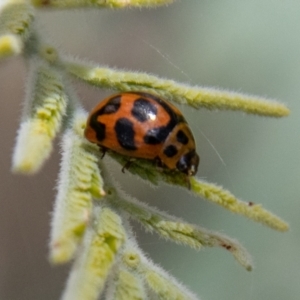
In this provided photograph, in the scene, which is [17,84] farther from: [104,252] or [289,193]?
[104,252]

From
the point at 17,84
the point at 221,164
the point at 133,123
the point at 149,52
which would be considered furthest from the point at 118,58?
the point at 133,123

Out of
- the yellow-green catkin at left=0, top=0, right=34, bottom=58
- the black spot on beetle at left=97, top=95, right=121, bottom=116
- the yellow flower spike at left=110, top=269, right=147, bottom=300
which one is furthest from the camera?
the black spot on beetle at left=97, top=95, right=121, bottom=116

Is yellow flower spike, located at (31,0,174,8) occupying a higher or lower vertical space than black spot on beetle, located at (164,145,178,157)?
higher

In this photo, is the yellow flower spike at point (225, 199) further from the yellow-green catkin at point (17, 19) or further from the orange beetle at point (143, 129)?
the yellow-green catkin at point (17, 19)

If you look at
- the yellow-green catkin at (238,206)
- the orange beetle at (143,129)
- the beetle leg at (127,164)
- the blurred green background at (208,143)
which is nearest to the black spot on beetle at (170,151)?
the orange beetle at (143,129)

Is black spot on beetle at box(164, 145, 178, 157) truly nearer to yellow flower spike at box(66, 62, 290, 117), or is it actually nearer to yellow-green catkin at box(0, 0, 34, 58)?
yellow flower spike at box(66, 62, 290, 117)

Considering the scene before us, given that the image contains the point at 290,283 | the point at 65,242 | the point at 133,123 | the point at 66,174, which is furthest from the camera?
the point at 290,283

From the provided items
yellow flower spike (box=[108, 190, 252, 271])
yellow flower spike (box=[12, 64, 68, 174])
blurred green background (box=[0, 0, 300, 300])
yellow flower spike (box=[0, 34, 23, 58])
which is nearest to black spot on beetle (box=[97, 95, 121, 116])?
yellow flower spike (box=[12, 64, 68, 174])
